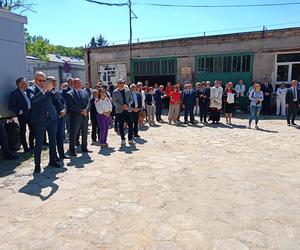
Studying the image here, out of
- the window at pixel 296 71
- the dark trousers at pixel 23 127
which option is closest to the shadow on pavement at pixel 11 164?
the dark trousers at pixel 23 127

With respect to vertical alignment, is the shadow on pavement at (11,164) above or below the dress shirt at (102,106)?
below

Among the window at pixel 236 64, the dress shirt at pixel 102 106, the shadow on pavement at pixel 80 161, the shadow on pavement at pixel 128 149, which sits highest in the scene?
the window at pixel 236 64

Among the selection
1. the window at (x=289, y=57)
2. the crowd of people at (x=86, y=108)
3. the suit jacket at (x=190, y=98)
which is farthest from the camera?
the window at (x=289, y=57)

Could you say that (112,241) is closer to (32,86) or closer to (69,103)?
(69,103)

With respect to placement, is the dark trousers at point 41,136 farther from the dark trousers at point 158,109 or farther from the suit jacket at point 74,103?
the dark trousers at point 158,109

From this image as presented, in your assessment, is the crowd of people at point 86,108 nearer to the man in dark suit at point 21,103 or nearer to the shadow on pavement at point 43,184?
the man in dark suit at point 21,103

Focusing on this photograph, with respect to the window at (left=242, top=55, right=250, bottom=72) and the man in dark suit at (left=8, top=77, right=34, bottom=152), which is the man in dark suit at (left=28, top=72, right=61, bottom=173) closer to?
the man in dark suit at (left=8, top=77, right=34, bottom=152)

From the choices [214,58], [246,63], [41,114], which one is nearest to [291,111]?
[246,63]

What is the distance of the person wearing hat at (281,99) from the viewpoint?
14.1 m

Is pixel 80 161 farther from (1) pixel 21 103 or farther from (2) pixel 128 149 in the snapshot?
(1) pixel 21 103

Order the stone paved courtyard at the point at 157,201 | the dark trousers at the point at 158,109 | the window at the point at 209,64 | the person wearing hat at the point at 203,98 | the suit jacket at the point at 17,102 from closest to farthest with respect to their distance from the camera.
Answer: the stone paved courtyard at the point at 157,201 < the suit jacket at the point at 17,102 < the person wearing hat at the point at 203,98 < the dark trousers at the point at 158,109 < the window at the point at 209,64

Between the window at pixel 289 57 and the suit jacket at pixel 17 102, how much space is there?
13103mm

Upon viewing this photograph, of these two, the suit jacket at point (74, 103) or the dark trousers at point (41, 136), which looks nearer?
the dark trousers at point (41, 136)

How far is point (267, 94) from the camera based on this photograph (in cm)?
1472
